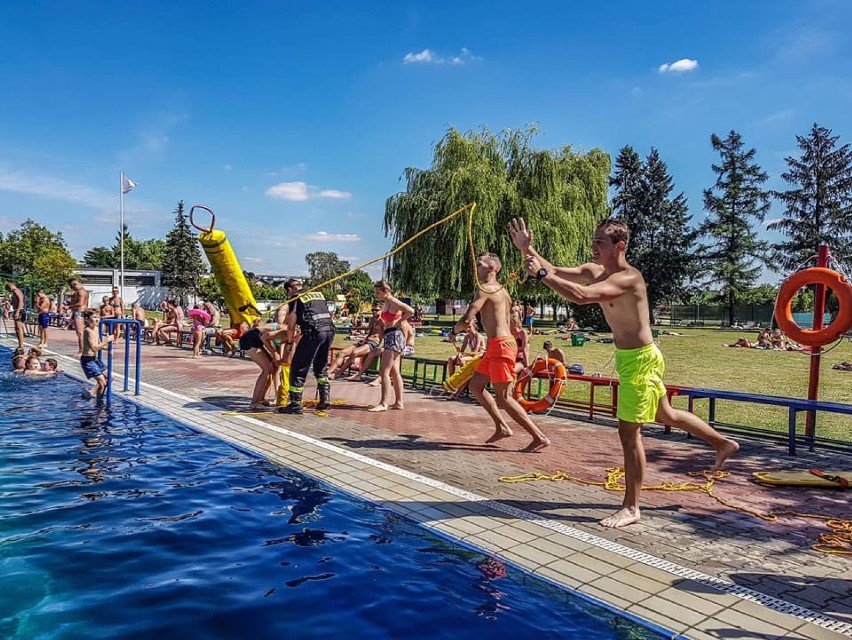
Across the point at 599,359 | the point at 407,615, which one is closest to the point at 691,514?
the point at 407,615

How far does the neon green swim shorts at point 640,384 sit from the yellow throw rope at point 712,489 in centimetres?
133

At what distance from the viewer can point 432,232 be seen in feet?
Answer: 94.6

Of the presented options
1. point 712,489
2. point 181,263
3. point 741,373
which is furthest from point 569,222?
point 181,263

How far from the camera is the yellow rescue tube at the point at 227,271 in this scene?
28.6 feet

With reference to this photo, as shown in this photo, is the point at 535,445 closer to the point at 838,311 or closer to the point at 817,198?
the point at 838,311

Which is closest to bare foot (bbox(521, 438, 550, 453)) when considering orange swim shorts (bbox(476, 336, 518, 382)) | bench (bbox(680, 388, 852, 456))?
orange swim shorts (bbox(476, 336, 518, 382))

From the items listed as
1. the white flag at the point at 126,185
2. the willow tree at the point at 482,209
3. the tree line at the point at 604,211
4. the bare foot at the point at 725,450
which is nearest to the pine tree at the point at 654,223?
the tree line at the point at 604,211

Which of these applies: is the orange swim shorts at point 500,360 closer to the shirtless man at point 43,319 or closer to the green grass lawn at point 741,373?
the green grass lawn at point 741,373

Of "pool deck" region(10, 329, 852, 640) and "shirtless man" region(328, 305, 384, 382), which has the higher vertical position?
"shirtless man" region(328, 305, 384, 382)

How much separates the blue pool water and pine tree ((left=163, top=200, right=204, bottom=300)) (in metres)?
72.1

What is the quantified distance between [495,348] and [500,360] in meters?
0.14

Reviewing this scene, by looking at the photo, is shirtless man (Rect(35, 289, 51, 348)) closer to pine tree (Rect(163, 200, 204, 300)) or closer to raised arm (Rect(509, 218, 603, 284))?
raised arm (Rect(509, 218, 603, 284))

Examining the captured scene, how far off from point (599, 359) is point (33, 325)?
22.4m

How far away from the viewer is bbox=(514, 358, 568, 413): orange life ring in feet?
30.5
